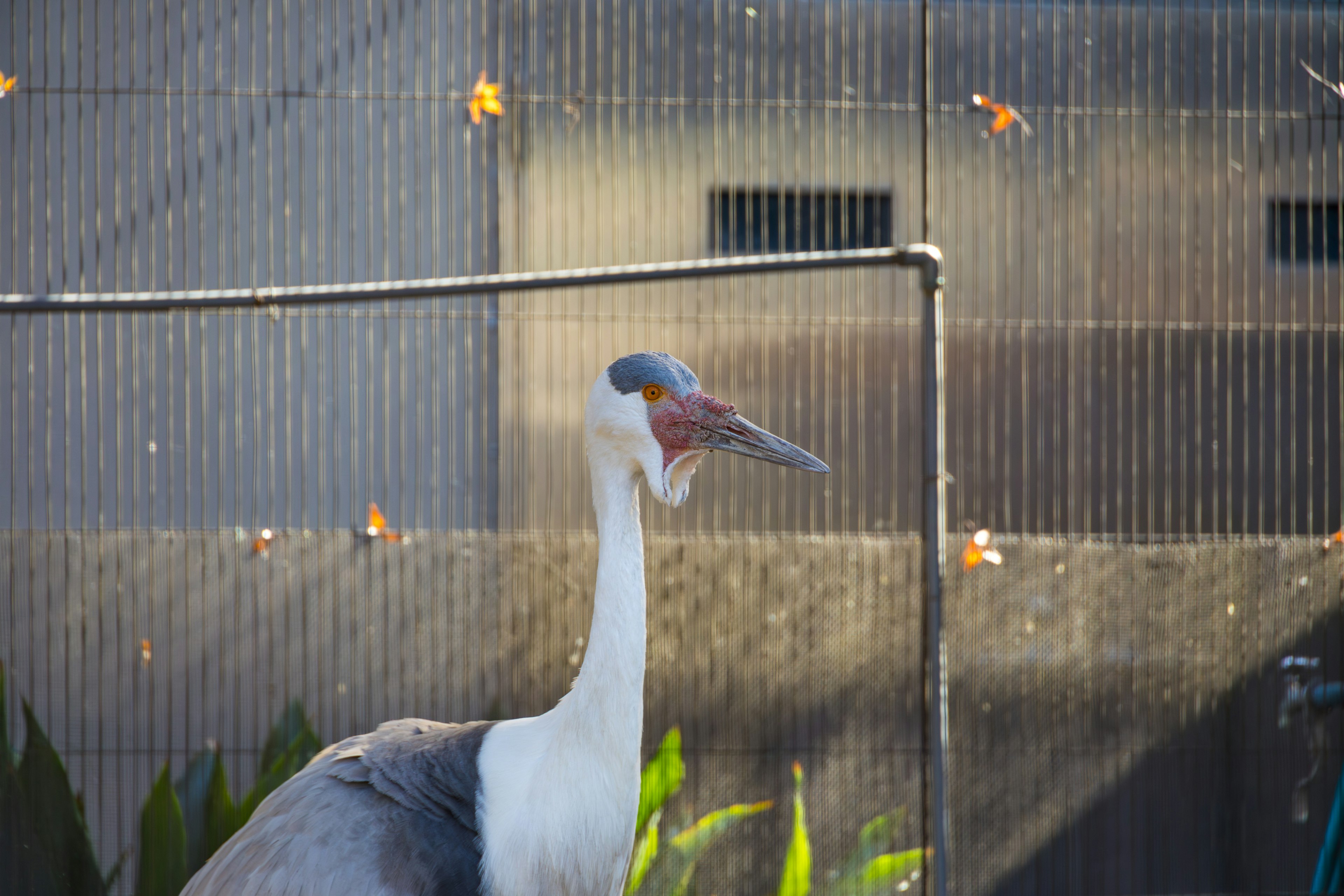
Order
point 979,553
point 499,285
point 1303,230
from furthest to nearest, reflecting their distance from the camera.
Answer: point 1303,230 < point 979,553 < point 499,285

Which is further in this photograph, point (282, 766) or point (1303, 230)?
point (1303, 230)

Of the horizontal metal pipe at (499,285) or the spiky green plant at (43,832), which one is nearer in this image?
the horizontal metal pipe at (499,285)

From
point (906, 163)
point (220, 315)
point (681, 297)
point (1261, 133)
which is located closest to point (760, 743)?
point (681, 297)

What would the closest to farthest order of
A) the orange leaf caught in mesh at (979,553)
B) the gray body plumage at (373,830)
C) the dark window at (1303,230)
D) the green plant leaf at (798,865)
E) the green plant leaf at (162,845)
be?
the gray body plumage at (373,830) → the green plant leaf at (162,845) → the green plant leaf at (798,865) → the orange leaf caught in mesh at (979,553) → the dark window at (1303,230)

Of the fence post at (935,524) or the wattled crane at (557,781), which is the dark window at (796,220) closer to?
the fence post at (935,524)

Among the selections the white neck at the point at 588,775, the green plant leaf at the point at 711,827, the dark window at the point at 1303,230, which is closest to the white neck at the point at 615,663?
the white neck at the point at 588,775

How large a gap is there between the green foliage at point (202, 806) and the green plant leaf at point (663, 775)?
0.95 metres

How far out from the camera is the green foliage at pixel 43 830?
293cm

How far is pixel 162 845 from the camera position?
294 cm

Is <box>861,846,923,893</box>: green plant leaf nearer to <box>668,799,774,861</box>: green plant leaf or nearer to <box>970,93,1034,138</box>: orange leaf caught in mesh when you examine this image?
<box>668,799,774,861</box>: green plant leaf

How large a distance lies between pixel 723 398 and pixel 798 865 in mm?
1397

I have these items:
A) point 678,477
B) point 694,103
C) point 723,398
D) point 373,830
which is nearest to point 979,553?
point 723,398

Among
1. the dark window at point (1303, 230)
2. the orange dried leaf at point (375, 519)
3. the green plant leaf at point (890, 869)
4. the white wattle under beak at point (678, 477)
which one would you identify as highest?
the dark window at point (1303, 230)

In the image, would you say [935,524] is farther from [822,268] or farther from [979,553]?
[979,553]
